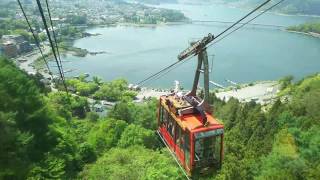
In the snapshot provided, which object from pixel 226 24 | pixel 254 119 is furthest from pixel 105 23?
pixel 254 119

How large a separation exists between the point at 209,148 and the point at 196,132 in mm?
585

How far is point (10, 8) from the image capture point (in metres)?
142

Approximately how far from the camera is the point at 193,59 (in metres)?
86.1

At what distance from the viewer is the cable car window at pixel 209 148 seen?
8070mm

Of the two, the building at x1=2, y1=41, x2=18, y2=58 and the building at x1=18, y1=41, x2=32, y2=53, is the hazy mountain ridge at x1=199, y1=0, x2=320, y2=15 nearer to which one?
the building at x1=18, y1=41, x2=32, y2=53

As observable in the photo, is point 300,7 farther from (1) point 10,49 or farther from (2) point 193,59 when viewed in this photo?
(1) point 10,49

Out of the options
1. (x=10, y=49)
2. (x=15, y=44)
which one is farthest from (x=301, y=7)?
(x=10, y=49)

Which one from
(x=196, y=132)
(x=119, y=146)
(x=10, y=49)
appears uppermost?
(x=196, y=132)

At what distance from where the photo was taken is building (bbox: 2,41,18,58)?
3221 inches

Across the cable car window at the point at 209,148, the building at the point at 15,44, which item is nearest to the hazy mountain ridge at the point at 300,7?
the building at the point at 15,44

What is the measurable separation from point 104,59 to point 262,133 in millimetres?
65333

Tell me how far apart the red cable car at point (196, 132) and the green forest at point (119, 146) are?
2565 mm

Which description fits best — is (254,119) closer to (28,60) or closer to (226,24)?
(28,60)

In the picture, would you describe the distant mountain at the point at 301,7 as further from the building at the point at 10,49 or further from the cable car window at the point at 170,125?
the cable car window at the point at 170,125
